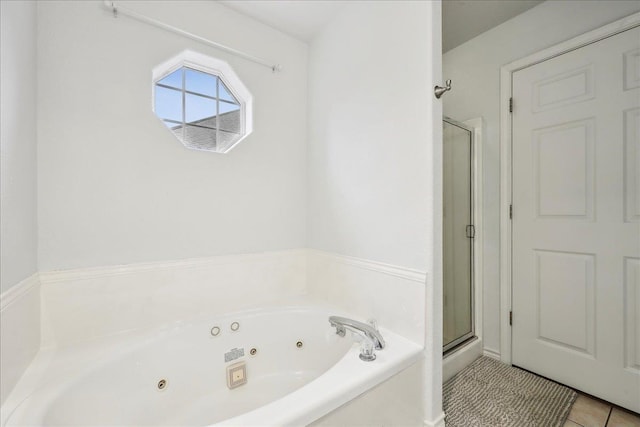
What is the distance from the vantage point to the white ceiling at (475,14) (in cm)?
174

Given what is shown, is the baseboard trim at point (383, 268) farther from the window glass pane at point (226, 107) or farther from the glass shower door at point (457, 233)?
the window glass pane at point (226, 107)

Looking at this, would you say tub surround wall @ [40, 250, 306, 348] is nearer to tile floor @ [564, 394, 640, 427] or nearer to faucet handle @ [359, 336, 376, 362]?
faucet handle @ [359, 336, 376, 362]

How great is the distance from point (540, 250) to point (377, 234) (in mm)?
1190

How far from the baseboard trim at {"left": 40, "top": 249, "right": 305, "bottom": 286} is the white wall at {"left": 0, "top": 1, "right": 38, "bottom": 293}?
Answer: 0.10 m

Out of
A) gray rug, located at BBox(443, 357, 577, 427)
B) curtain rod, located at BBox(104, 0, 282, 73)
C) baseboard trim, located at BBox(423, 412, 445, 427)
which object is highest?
curtain rod, located at BBox(104, 0, 282, 73)

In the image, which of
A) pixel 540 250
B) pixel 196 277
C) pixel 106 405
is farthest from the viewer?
pixel 540 250

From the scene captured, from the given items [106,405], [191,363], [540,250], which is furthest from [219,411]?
[540,250]

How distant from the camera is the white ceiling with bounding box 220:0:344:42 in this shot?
163 cm

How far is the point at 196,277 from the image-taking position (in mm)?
1543

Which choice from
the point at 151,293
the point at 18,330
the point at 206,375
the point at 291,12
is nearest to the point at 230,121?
the point at 291,12

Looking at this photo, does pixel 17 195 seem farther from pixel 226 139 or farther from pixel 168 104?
pixel 226 139

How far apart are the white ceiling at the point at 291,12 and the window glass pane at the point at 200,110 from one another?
61cm

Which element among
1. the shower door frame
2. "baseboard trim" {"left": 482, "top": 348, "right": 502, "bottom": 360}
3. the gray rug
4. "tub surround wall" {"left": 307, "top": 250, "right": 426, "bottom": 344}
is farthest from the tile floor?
"tub surround wall" {"left": 307, "top": 250, "right": 426, "bottom": 344}

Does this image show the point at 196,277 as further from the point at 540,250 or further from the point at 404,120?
the point at 540,250
